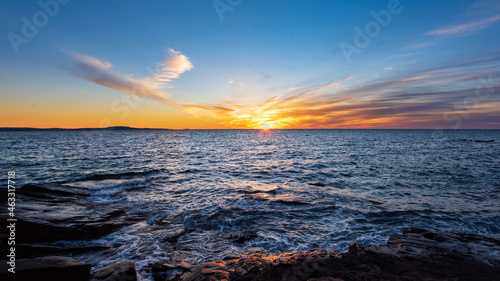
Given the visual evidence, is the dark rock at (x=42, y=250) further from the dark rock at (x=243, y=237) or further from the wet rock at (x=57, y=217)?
the dark rock at (x=243, y=237)

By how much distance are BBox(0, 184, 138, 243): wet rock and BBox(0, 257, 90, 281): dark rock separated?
3.37 m

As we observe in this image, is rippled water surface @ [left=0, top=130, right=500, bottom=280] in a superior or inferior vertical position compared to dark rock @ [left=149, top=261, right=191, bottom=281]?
inferior

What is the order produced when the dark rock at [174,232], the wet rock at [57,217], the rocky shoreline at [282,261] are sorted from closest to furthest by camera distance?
the rocky shoreline at [282,261], the wet rock at [57,217], the dark rock at [174,232]

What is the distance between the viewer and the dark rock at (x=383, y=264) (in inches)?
235

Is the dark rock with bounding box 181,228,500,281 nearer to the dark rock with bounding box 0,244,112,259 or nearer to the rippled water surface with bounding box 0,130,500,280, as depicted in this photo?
the rippled water surface with bounding box 0,130,500,280

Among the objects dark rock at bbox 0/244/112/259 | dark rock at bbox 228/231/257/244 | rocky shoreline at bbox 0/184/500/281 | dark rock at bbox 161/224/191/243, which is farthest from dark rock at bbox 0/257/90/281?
dark rock at bbox 228/231/257/244

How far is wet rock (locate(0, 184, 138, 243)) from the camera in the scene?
8.76m

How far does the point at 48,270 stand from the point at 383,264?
A: 10.1 m

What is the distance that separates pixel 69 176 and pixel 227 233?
23689mm

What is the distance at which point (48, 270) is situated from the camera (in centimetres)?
562

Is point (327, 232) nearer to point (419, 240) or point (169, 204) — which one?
point (419, 240)

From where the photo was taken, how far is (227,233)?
10789 mm

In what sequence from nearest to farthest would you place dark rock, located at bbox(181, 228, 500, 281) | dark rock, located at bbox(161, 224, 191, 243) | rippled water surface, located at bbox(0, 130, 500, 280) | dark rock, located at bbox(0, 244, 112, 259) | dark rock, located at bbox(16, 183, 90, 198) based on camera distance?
dark rock, located at bbox(181, 228, 500, 281) → dark rock, located at bbox(0, 244, 112, 259) → rippled water surface, located at bbox(0, 130, 500, 280) → dark rock, located at bbox(161, 224, 191, 243) → dark rock, located at bbox(16, 183, 90, 198)

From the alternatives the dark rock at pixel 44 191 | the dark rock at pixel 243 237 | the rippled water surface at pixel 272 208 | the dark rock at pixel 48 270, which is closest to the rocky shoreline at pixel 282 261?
the dark rock at pixel 48 270
